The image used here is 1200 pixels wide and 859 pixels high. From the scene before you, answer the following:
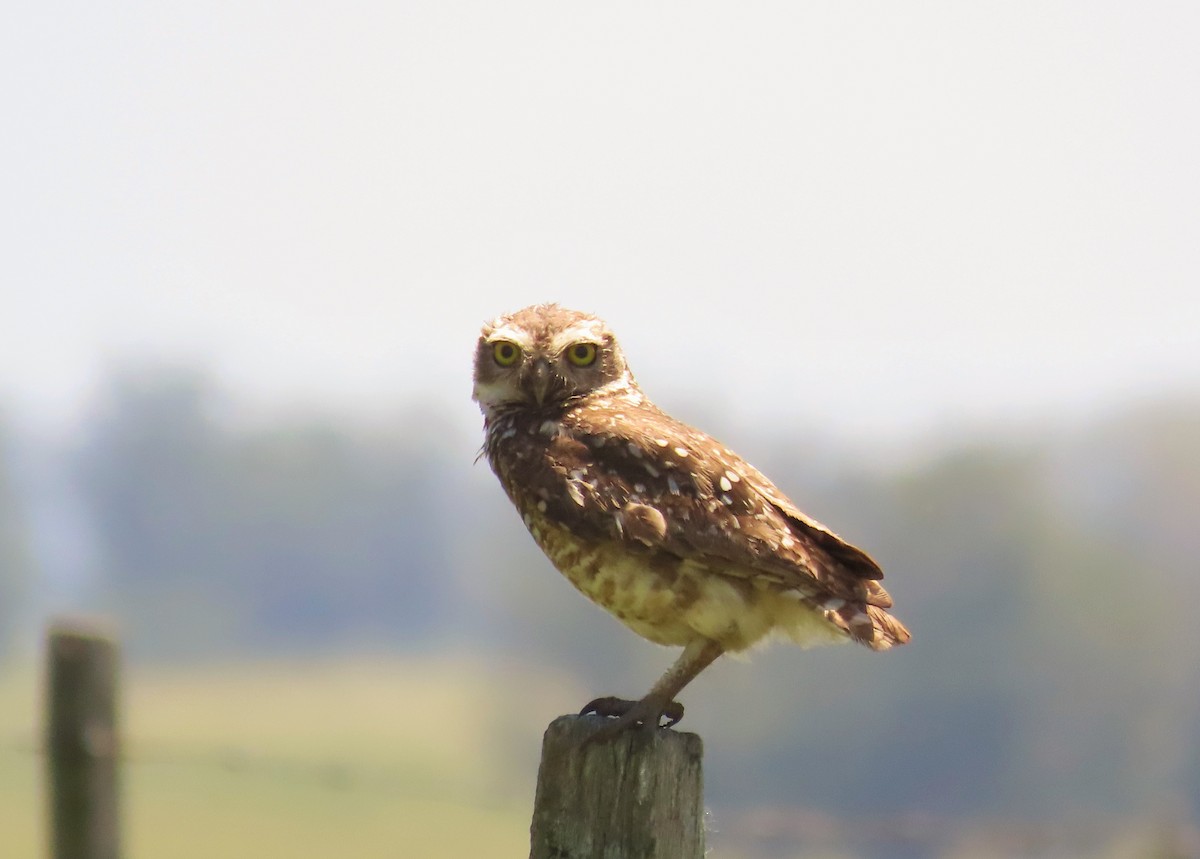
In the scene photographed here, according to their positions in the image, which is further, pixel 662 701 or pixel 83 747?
pixel 83 747

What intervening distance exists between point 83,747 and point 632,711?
2953mm

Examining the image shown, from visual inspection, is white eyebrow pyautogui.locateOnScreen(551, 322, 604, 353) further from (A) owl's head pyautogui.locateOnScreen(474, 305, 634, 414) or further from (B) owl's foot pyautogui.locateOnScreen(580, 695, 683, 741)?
(B) owl's foot pyautogui.locateOnScreen(580, 695, 683, 741)

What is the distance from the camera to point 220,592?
42.8m

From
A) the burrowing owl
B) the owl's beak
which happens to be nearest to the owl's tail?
the burrowing owl

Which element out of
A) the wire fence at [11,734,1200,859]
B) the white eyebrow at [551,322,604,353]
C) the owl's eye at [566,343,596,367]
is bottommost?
the wire fence at [11,734,1200,859]

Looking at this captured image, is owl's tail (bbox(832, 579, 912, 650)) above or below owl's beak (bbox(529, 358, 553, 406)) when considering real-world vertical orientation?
below

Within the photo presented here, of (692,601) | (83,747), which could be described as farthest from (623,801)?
(83,747)

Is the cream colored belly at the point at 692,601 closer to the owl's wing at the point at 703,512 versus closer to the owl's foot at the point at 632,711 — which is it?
→ the owl's wing at the point at 703,512

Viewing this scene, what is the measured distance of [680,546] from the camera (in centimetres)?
441

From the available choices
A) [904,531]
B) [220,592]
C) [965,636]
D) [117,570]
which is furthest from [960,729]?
[117,570]

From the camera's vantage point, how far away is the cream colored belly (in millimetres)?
4434

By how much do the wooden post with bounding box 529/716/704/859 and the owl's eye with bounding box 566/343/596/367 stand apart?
179 cm

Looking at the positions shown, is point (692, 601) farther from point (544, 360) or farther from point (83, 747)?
point (83, 747)

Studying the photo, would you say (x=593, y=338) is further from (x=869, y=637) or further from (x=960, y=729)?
(x=960, y=729)
